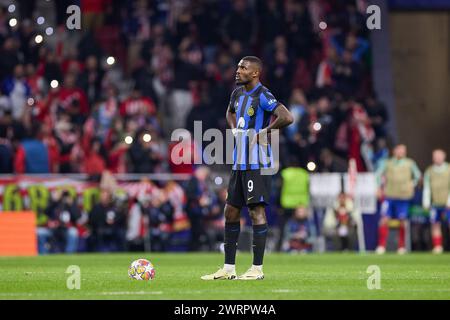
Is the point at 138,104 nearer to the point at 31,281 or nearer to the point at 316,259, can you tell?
the point at 316,259

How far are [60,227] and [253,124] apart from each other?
12.6 meters

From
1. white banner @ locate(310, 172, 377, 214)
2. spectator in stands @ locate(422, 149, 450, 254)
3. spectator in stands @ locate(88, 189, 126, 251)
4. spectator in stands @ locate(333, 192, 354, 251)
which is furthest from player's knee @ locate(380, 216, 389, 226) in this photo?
spectator in stands @ locate(88, 189, 126, 251)

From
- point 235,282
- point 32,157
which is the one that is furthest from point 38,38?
point 235,282

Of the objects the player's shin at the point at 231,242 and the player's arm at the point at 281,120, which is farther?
the player's shin at the point at 231,242

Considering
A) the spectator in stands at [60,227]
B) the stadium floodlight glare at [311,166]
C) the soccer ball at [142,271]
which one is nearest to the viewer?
the soccer ball at [142,271]

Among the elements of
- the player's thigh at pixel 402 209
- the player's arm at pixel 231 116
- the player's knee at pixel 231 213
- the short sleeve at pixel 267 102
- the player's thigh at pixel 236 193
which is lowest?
the player's thigh at pixel 402 209

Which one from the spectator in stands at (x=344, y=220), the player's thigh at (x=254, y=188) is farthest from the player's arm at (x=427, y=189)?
the player's thigh at (x=254, y=188)

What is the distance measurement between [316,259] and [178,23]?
33.8 feet

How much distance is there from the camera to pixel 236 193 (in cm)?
1393

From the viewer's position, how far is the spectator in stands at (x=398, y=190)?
2606cm

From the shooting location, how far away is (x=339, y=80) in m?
29.1

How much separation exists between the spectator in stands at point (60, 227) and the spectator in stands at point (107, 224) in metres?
0.39

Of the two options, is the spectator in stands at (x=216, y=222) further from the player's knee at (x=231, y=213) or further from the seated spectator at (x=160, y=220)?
the player's knee at (x=231, y=213)

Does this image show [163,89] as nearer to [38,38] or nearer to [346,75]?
[38,38]
